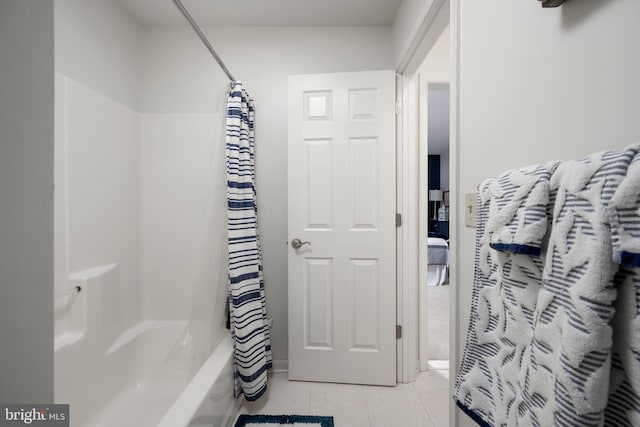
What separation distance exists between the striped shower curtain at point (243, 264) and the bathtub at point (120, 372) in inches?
4.1

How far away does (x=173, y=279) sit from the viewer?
5.45ft

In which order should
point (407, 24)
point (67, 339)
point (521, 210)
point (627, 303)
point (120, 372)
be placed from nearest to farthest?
point (627, 303) < point (521, 210) < point (67, 339) < point (120, 372) < point (407, 24)

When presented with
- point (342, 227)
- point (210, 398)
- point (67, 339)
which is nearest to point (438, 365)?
point (342, 227)

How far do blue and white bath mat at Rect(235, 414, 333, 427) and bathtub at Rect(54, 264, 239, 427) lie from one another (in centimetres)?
8

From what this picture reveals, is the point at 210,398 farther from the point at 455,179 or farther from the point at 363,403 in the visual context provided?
the point at 455,179

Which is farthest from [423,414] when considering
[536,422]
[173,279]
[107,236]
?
[107,236]

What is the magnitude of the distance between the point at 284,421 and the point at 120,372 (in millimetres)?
923

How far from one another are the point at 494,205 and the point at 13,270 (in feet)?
2.96

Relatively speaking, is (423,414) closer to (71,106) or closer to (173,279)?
(173,279)

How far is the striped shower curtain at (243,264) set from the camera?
1.49 meters

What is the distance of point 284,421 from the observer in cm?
143

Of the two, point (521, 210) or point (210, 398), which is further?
point (210, 398)

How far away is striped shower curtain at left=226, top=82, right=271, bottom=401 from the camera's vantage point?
58.6 inches

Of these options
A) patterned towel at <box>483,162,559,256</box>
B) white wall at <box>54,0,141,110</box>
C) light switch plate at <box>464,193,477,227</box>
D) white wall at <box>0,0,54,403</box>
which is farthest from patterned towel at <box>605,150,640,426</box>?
white wall at <box>54,0,141,110</box>
